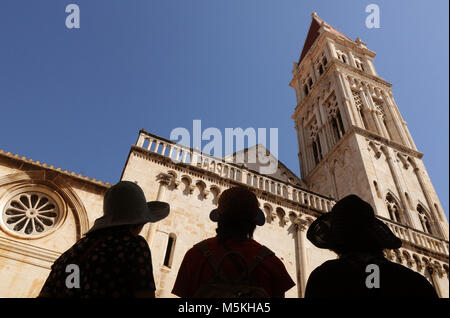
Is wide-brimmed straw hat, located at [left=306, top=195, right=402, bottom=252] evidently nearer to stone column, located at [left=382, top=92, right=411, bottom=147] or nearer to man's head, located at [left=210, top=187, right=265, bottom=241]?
man's head, located at [left=210, top=187, right=265, bottom=241]

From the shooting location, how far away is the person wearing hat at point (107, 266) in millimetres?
2379

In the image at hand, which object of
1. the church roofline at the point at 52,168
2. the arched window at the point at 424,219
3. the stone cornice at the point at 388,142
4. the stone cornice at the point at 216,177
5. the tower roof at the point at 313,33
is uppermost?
the tower roof at the point at 313,33

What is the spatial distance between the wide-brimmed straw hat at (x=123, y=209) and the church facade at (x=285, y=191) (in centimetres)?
687

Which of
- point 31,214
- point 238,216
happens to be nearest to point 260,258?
point 238,216

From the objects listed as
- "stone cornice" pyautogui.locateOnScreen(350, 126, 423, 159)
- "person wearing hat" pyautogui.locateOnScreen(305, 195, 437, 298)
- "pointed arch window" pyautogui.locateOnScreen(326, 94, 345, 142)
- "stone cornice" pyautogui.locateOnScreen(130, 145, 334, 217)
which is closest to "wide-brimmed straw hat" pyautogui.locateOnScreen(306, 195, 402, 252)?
"person wearing hat" pyautogui.locateOnScreen(305, 195, 437, 298)

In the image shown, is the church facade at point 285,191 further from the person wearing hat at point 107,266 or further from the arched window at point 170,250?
the person wearing hat at point 107,266

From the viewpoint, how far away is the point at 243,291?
8.29ft

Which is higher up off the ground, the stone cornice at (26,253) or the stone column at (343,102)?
the stone column at (343,102)

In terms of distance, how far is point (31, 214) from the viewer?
9.42 metres

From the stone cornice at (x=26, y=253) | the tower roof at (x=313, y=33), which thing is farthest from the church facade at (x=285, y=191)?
the tower roof at (x=313, y=33)

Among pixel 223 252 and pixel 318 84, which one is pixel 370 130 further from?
pixel 223 252

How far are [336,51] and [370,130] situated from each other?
992cm
